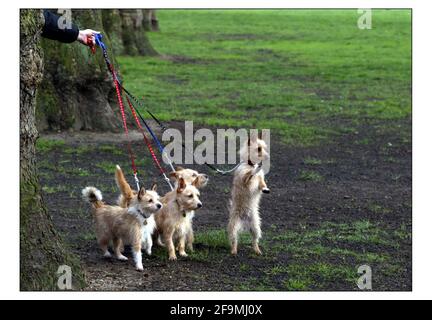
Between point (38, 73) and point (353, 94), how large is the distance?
1551 centimetres

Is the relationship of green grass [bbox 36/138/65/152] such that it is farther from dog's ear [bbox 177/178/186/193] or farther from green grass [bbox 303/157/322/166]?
dog's ear [bbox 177/178/186/193]

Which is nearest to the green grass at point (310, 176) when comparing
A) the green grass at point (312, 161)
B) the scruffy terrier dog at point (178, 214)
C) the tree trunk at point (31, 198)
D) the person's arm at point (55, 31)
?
the green grass at point (312, 161)

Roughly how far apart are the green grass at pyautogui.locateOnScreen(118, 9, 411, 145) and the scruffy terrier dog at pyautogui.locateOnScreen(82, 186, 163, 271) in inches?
290

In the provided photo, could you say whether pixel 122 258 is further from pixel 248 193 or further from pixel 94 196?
pixel 248 193

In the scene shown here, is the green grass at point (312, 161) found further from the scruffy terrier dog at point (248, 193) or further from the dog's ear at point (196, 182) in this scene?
the dog's ear at point (196, 182)

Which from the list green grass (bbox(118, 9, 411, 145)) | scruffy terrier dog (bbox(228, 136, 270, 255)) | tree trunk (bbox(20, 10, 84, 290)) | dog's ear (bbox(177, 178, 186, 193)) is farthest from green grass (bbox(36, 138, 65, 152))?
tree trunk (bbox(20, 10, 84, 290))

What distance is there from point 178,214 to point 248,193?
0.81 m

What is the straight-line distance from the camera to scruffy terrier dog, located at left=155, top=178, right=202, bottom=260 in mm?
9023

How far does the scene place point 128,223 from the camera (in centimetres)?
873

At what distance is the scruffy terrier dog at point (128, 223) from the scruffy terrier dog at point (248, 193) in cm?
90

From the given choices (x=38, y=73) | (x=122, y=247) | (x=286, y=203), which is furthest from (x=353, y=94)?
(x=38, y=73)

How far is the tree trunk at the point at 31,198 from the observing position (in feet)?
24.1

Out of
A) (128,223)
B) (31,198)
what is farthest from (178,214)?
(31,198)

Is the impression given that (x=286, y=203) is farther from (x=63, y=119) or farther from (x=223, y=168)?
(x=63, y=119)
